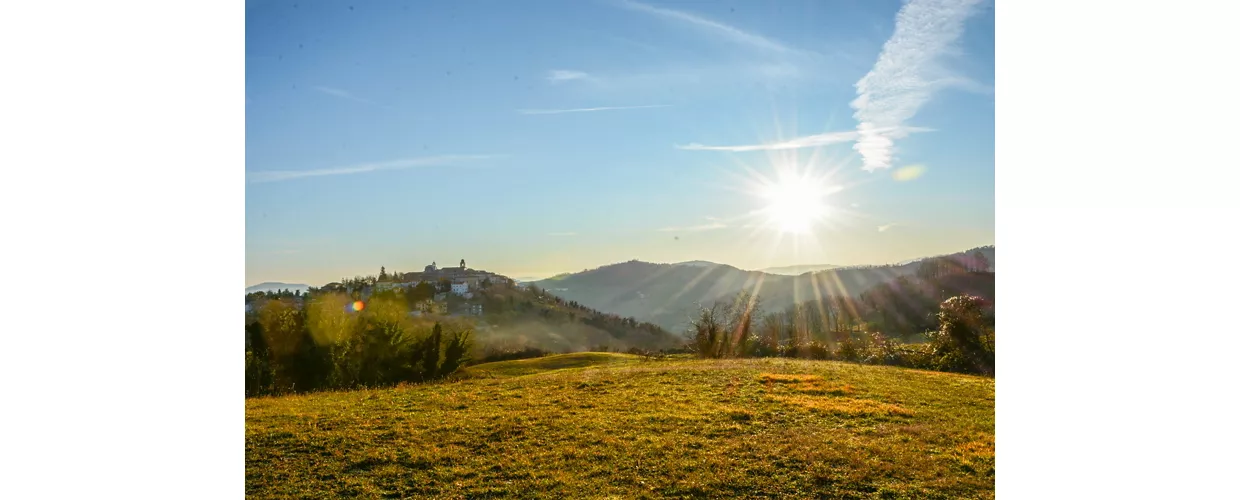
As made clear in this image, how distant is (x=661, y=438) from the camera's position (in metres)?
4.71

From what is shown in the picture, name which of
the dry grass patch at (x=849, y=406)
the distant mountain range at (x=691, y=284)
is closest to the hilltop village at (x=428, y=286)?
the distant mountain range at (x=691, y=284)

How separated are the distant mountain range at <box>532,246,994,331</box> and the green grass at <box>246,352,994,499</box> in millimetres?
536

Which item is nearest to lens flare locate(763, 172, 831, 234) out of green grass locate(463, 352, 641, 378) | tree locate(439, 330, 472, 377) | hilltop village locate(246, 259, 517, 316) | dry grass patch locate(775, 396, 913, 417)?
dry grass patch locate(775, 396, 913, 417)

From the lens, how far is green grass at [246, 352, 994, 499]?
4.40m

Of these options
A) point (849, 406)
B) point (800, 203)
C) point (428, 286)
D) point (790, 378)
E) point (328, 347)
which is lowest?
point (849, 406)

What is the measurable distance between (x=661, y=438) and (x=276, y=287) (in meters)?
3.45

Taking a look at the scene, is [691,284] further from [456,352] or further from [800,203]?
[456,352]

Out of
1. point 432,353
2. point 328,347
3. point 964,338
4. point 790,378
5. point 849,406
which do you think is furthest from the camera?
point 432,353

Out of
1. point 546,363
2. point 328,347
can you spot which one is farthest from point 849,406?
point 328,347

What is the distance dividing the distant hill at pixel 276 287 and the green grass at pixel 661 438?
968mm

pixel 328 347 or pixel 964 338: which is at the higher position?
pixel 964 338
